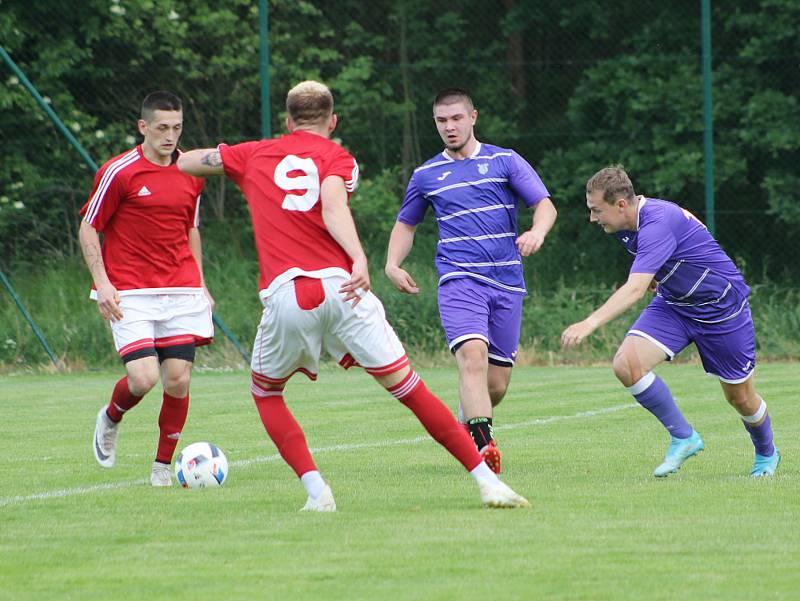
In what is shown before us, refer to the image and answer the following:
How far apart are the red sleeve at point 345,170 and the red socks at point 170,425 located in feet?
6.96

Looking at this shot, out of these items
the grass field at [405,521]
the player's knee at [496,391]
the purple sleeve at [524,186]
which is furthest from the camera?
the player's knee at [496,391]

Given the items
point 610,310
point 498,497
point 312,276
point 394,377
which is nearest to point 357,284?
point 312,276

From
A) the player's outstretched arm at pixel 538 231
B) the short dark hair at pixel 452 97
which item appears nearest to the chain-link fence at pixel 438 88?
the player's outstretched arm at pixel 538 231

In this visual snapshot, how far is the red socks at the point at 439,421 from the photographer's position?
257 inches

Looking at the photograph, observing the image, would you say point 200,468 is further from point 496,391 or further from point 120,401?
point 496,391

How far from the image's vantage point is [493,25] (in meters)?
24.0

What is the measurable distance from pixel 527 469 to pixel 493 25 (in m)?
16.6

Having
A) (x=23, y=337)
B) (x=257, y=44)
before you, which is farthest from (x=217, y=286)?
(x=257, y=44)

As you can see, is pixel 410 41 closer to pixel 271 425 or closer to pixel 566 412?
pixel 566 412

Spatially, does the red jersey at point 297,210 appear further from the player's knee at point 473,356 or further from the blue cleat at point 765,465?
the blue cleat at point 765,465

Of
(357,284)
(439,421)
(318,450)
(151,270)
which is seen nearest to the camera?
(357,284)

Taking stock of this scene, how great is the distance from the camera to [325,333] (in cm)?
654

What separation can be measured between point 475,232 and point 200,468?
2.07 m

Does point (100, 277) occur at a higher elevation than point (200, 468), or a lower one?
higher
